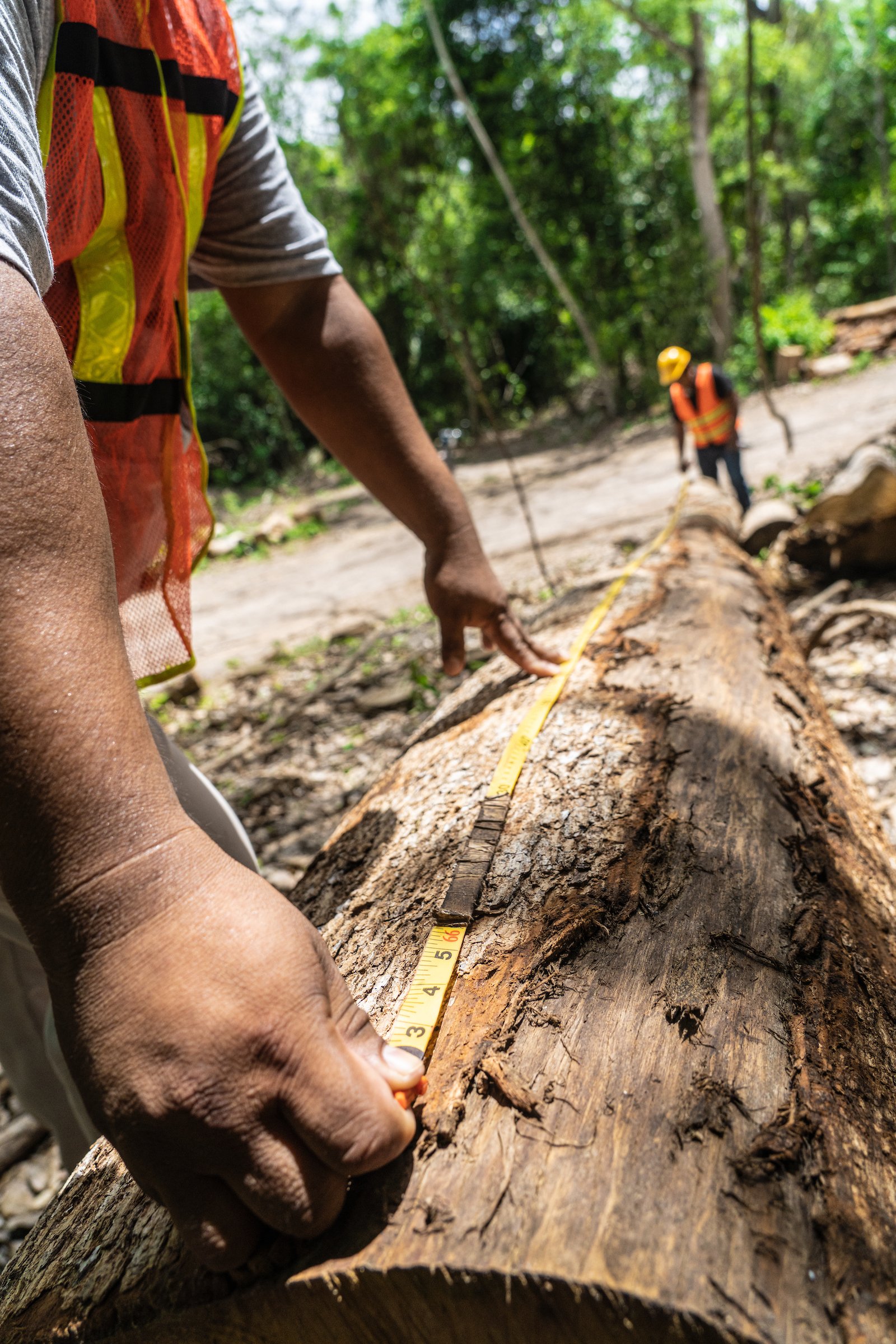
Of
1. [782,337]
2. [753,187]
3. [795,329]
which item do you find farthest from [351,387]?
[795,329]

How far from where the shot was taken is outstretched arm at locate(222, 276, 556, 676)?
1.59 m

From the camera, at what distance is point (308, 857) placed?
2.80 metres

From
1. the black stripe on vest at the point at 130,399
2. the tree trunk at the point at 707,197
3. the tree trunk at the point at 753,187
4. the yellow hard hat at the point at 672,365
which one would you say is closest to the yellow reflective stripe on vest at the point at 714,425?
the yellow hard hat at the point at 672,365

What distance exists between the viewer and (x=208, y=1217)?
66 cm

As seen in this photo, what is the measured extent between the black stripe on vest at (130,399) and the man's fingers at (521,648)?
31.4 inches

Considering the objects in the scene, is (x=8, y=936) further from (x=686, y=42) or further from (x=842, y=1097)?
(x=686, y=42)

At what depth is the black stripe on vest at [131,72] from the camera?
0.94 m

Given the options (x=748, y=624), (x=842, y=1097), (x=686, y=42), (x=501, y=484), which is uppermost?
(x=686, y=42)

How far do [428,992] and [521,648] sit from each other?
102 cm

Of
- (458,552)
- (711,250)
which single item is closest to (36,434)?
(458,552)

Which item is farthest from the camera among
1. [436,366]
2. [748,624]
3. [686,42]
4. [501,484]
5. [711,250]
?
[436,366]

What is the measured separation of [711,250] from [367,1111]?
14.0m

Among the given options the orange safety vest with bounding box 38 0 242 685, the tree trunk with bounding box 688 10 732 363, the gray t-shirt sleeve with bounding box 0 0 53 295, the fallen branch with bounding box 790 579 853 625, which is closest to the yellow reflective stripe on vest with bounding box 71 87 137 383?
the orange safety vest with bounding box 38 0 242 685

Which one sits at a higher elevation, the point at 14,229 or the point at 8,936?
the point at 14,229
